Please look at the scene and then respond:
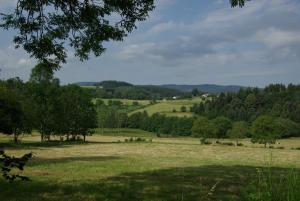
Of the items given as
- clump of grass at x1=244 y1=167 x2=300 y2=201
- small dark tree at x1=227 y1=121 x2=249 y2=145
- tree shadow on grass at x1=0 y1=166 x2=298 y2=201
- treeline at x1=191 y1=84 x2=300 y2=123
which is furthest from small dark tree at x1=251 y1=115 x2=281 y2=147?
clump of grass at x1=244 y1=167 x2=300 y2=201

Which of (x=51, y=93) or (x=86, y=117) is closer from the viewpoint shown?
(x=51, y=93)

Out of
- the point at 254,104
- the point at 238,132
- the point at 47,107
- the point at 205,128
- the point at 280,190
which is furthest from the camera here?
the point at 254,104

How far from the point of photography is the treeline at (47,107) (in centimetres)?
6317

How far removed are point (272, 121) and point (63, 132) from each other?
42717mm

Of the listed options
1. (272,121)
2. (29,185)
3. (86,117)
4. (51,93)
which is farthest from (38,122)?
(29,185)

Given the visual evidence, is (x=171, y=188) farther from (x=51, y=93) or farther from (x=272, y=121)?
(x=272, y=121)

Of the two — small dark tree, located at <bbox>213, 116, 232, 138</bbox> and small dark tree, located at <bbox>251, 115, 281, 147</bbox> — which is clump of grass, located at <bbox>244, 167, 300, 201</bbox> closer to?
small dark tree, located at <bbox>251, 115, 281, 147</bbox>

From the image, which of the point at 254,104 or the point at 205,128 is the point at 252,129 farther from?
the point at 254,104

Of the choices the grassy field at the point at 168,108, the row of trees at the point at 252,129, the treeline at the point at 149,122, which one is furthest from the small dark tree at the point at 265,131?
the grassy field at the point at 168,108

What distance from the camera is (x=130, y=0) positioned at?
12.2 meters

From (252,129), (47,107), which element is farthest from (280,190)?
(252,129)

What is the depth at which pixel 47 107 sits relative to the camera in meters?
72.9

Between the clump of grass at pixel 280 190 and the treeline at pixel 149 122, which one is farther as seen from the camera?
the treeline at pixel 149 122

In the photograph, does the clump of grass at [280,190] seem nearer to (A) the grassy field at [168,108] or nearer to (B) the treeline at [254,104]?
(B) the treeline at [254,104]
